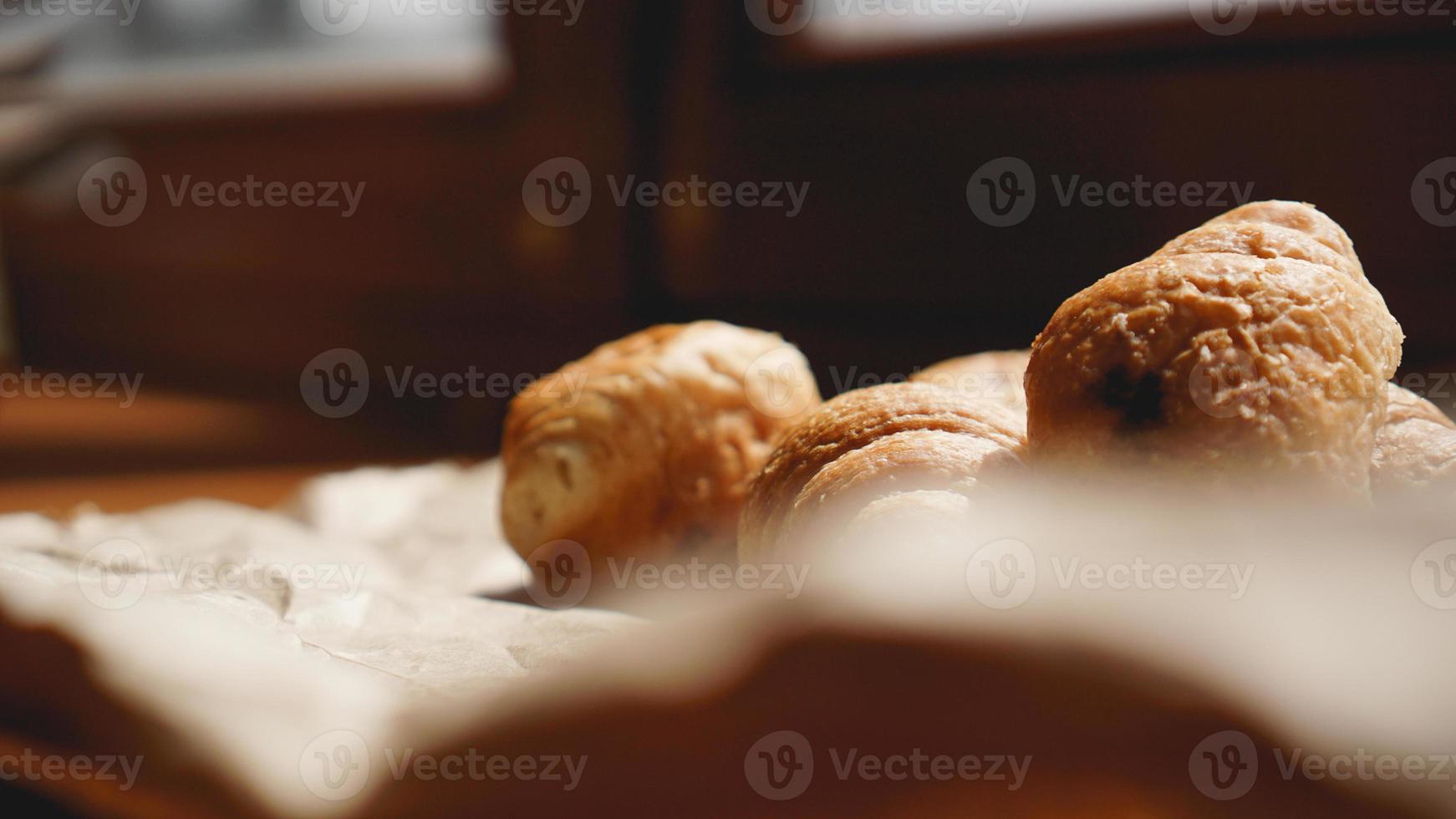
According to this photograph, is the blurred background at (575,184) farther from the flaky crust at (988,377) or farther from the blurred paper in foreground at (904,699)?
the blurred paper in foreground at (904,699)

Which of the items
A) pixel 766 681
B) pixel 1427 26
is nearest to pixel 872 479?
pixel 766 681

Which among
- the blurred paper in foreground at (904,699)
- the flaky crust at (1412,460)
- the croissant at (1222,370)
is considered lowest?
the blurred paper in foreground at (904,699)

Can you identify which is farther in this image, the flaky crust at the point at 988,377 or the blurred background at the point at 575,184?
the blurred background at the point at 575,184

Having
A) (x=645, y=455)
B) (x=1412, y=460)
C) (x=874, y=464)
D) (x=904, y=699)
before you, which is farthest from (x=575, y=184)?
(x=904, y=699)

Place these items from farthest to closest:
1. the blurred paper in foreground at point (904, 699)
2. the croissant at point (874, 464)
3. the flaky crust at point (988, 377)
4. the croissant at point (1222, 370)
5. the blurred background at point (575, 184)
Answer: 1. the blurred background at point (575, 184)
2. the flaky crust at point (988, 377)
3. the croissant at point (874, 464)
4. the croissant at point (1222, 370)
5. the blurred paper in foreground at point (904, 699)

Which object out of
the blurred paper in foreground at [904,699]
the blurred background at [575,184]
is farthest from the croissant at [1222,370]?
the blurred background at [575,184]
